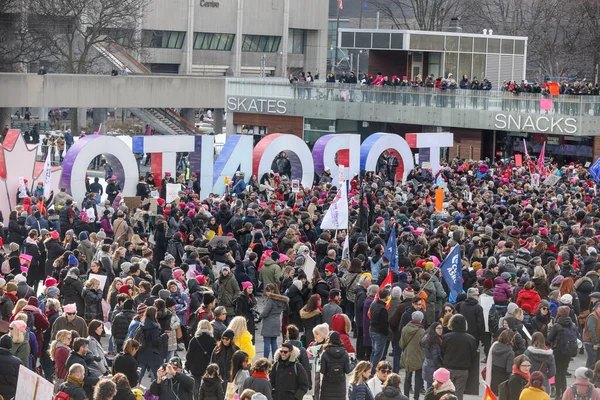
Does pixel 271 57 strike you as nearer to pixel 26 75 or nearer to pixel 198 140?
pixel 26 75

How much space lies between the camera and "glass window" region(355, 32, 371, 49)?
58.3 m

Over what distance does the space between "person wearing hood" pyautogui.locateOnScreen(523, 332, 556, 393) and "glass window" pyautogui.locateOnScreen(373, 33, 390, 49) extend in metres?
44.0

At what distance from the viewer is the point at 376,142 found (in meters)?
37.5

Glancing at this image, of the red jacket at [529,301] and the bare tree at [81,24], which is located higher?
the bare tree at [81,24]

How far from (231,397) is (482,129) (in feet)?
127

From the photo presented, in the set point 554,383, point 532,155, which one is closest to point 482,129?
point 532,155

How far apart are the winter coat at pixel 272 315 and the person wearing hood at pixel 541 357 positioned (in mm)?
3909

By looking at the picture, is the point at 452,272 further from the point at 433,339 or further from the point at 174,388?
the point at 174,388

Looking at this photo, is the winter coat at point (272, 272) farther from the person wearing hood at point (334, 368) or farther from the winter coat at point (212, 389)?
the winter coat at point (212, 389)

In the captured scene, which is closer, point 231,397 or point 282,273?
point 231,397

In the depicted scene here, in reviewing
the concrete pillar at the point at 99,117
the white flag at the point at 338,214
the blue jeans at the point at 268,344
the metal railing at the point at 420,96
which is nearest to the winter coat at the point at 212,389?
the blue jeans at the point at 268,344

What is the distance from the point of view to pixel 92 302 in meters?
17.2

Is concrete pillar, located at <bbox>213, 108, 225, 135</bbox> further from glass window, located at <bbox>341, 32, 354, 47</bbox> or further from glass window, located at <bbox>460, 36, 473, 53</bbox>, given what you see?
glass window, located at <bbox>460, 36, 473, 53</bbox>

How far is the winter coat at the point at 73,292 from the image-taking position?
57.3 feet
